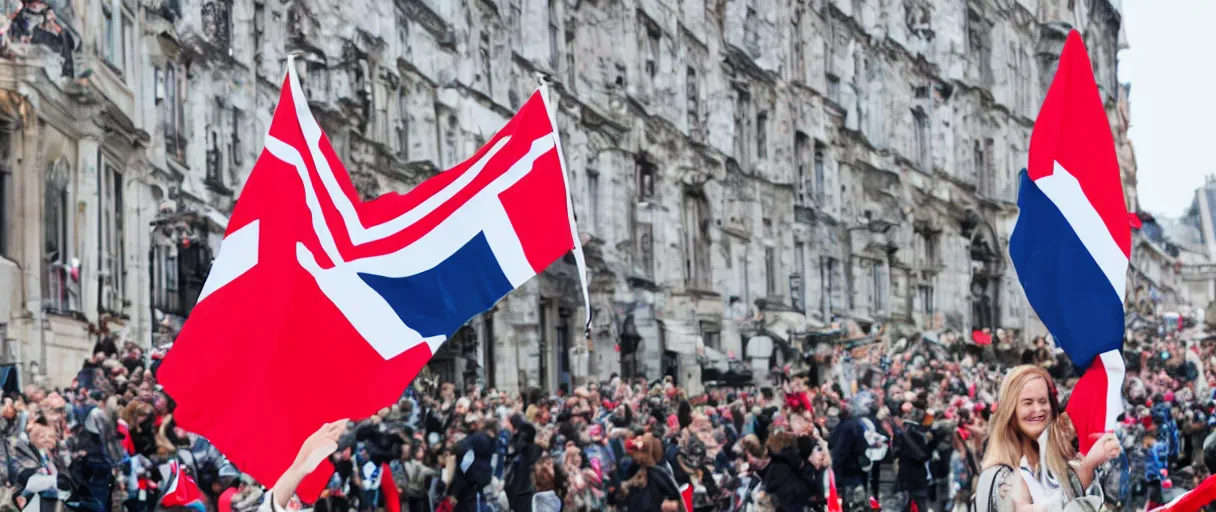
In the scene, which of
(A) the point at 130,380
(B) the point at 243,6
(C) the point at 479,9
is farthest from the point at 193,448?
(C) the point at 479,9

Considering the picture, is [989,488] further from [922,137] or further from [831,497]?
[922,137]

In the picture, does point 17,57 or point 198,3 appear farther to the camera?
point 198,3

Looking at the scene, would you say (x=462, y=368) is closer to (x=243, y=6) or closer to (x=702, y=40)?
(x=243, y=6)

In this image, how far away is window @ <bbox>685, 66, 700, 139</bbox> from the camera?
1505 inches

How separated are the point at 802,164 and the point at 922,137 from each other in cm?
912

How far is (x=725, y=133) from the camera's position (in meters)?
39.8

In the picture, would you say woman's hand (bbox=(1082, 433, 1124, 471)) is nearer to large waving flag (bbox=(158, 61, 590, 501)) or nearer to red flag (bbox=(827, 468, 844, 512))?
large waving flag (bbox=(158, 61, 590, 501))

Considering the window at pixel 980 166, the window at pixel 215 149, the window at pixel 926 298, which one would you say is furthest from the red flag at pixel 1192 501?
the window at pixel 980 166

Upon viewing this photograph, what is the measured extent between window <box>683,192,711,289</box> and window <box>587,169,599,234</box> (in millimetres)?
4077

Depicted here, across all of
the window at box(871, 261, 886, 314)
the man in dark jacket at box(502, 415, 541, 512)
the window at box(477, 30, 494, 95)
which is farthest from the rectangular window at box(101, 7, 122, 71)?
the window at box(871, 261, 886, 314)

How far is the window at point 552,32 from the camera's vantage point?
3181 cm

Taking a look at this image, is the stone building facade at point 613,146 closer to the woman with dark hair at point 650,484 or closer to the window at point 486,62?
the window at point 486,62

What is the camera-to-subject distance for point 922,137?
52500 millimetres

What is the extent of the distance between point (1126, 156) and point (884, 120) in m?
46.2
